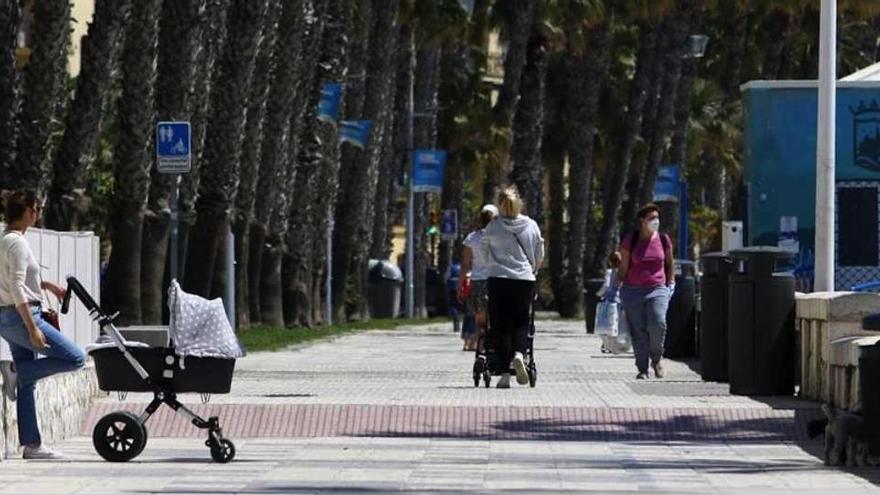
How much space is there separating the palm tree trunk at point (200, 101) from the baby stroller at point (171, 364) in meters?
19.9

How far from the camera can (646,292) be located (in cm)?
2434

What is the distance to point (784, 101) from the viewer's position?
2950 centimetres

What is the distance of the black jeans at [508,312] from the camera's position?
22078mm

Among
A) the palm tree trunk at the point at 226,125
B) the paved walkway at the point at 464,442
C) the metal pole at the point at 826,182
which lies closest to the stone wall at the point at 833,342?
the paved walkway at the point at 464,442

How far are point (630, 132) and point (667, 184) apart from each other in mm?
1730

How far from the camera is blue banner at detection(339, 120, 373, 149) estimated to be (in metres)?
51.7

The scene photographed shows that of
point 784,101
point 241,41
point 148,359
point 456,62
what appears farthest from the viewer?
point 456,62

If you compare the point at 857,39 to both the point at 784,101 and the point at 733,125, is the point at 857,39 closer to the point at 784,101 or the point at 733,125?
the point at 733,125

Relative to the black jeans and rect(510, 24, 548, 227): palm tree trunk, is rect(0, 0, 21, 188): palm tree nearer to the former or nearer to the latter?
the black jeans

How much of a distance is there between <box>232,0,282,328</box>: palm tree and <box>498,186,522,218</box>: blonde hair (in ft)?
65.6

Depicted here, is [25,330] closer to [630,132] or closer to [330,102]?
[330,102]

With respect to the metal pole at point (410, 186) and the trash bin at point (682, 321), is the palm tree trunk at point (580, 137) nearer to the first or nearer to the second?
the metal pole at point (410, 186)

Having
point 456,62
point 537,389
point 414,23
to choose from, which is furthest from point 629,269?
point 456,62

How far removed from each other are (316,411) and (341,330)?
92.7 feet
